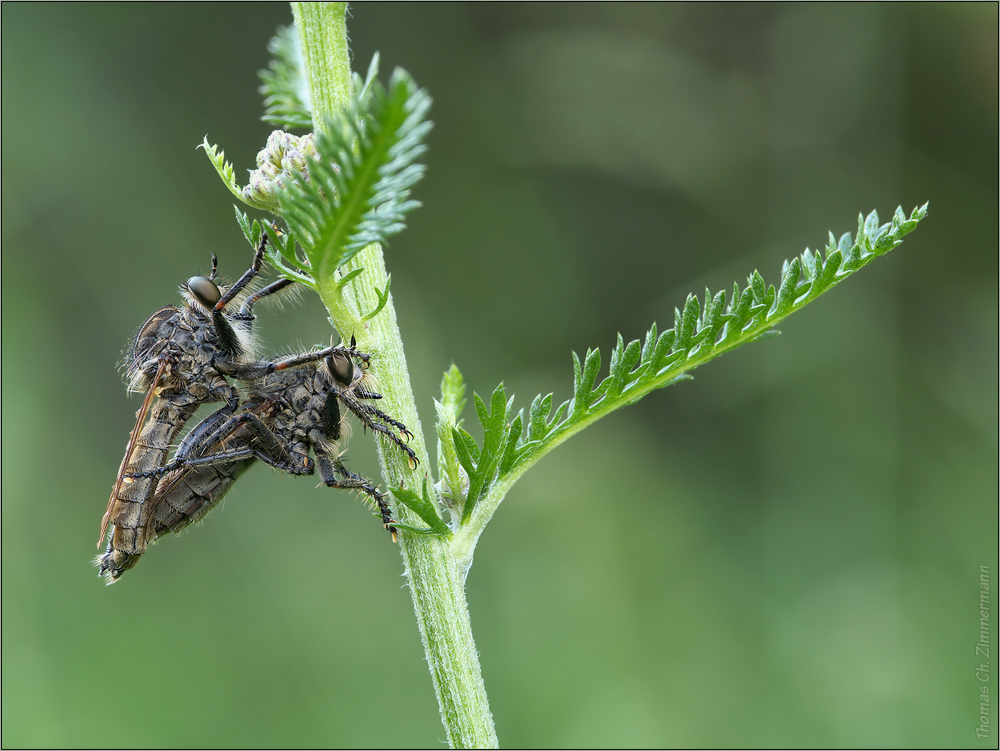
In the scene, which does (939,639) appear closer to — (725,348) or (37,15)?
(725,348)

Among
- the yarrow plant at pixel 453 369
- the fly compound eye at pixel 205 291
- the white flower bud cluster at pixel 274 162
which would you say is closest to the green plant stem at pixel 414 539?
the yarrow plant at pixel 453 369

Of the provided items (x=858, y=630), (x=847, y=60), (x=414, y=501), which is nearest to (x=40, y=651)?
(x=414, y=501)

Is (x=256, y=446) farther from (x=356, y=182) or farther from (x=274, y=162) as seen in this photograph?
(x=356, y=182)

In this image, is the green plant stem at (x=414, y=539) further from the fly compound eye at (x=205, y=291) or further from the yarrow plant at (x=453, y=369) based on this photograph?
the fly compound eye at (x=205, y=291)

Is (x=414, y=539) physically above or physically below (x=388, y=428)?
below

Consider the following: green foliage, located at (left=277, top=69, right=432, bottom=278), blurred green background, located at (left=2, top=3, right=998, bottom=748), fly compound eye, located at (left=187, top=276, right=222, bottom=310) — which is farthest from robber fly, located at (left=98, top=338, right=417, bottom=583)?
blurred green background, located at (left=2, top=3, right=998, bottom=748)

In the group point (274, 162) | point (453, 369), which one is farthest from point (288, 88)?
point (453, 369)

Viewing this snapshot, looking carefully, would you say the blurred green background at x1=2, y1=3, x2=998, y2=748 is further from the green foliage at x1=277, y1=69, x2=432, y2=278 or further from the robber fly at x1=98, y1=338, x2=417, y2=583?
the green foliage at x1=277, y1=69, x2=432, y2=278
